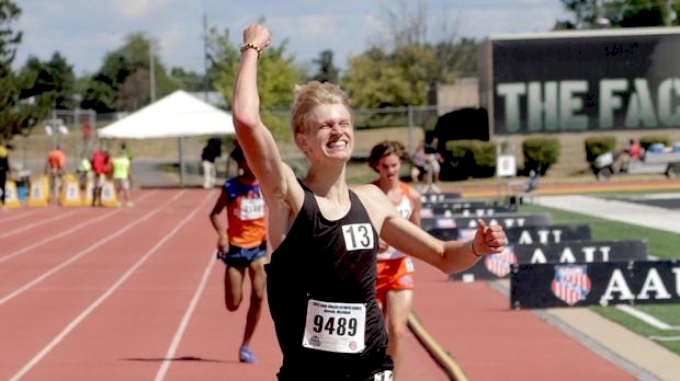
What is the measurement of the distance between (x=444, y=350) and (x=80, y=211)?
2840cm

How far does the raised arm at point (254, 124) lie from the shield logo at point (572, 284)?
36.1 ft

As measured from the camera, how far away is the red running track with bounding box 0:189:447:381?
43.9 ft

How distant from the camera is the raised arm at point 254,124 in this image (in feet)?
17.2

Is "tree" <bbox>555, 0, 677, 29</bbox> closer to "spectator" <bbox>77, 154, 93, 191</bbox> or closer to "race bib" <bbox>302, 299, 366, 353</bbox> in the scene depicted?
"spectator" <bbox>77, 154, 93, 191</bbox>

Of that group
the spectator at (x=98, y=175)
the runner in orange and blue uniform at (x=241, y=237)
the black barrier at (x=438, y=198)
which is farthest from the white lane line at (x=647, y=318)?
the spectator at (x=98, y=175)

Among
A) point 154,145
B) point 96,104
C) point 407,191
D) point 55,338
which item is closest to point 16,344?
point 55,338

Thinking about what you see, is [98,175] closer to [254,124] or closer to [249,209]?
[249,209]

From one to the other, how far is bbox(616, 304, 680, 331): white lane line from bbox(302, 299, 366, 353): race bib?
9.86 metres

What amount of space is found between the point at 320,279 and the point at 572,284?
1104cm

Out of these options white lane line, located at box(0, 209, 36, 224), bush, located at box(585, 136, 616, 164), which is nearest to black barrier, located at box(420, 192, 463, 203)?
white lane line, located at box(0, 209, 36, 224)

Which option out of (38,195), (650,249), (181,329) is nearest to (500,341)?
(181,329)

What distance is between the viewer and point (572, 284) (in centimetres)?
1638

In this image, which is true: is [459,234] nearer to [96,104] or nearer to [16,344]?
[16,344]

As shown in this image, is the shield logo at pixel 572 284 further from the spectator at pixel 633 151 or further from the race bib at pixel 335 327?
the spectator at pixel 633 151
